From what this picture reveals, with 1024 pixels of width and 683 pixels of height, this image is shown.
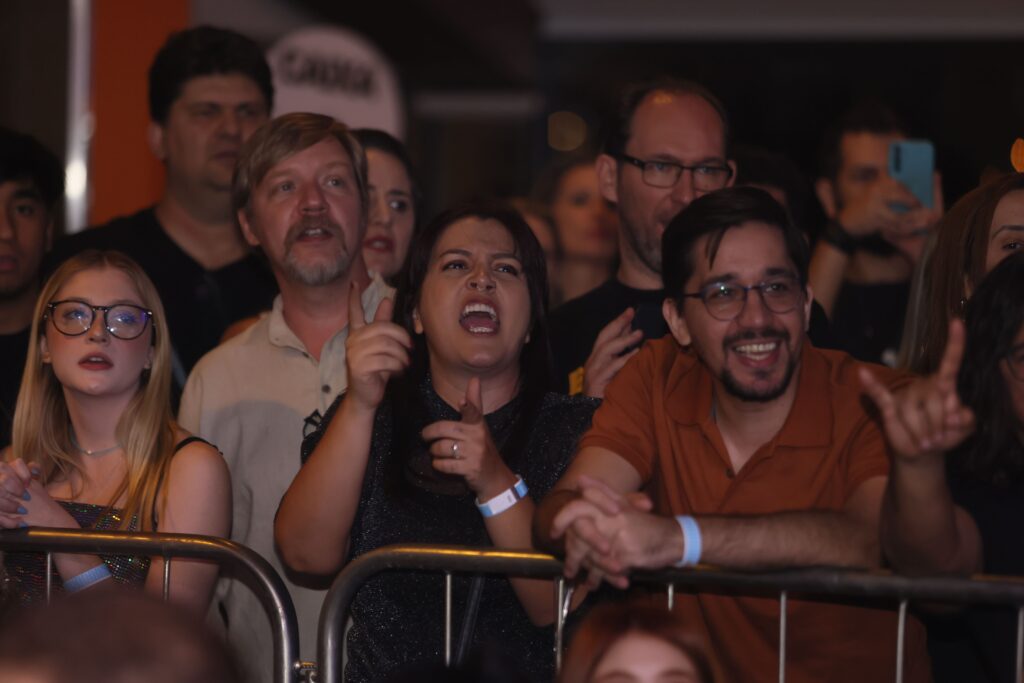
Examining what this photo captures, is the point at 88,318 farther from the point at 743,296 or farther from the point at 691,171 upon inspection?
the point at 691,171

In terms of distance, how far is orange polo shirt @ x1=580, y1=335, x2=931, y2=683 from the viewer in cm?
313

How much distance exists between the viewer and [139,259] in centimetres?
505

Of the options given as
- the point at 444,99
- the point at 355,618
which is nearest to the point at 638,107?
the point at 355,618

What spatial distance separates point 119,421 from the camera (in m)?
3.81

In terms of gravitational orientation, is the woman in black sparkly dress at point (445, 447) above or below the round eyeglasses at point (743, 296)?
below

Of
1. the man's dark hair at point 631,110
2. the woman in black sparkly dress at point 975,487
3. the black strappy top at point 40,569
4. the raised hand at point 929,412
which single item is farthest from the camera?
the man's dark hair at point 631,110

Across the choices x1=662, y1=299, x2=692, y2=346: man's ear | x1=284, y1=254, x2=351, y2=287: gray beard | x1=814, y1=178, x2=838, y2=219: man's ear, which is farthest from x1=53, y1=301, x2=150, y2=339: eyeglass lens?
x1=814, y1=178, x2=838, y2=219: man's ear

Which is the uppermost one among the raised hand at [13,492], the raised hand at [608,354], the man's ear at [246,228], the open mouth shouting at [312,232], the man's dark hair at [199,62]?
the man's dark hair at [199,62]

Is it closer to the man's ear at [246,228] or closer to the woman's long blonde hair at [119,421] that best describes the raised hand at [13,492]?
the woman's long blonde hair at [119,421]

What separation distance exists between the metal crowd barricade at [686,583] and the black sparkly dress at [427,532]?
146 millimetres

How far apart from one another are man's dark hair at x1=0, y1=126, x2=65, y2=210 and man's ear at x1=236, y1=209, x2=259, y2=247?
2.56 ft

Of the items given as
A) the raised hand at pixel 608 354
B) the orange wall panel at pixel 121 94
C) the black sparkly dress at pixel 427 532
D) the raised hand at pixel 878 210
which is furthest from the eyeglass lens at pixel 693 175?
the orange wall panel at pixel 121 94

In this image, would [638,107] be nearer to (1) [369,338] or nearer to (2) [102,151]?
(1) [369,338]

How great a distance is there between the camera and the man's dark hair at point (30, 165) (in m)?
4.74
